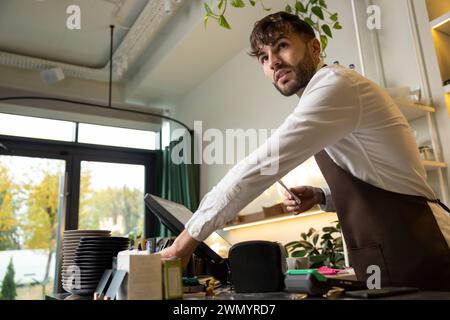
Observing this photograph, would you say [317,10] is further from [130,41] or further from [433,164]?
[130,41]

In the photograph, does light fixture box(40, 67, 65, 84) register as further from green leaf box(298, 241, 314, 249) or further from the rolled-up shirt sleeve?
the rolled-up shirt sleeve

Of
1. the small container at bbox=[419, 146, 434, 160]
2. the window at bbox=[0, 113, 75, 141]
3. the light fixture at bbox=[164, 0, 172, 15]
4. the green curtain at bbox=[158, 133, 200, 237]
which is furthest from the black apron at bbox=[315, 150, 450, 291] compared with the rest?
the window at bbox=[0, 113, 75, 141]

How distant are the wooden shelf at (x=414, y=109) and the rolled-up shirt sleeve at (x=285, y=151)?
3.95 feet

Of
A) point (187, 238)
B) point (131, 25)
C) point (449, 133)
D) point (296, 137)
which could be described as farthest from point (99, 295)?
point (131, 25)

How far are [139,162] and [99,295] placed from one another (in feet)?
15.3

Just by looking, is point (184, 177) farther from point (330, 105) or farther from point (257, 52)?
point (330, 105)

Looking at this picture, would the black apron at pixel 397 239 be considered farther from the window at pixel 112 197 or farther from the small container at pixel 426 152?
the window at pixel 112 197

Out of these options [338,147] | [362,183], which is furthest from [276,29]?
[362,183]

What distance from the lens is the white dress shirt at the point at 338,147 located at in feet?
2.81

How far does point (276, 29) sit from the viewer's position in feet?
4.03

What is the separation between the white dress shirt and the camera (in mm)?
858

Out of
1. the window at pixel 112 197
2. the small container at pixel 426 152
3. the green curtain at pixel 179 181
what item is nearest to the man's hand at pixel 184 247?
the small container at pixel 426 152

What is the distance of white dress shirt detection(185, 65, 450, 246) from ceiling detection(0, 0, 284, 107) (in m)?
2.60

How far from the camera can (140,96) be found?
512 cm
